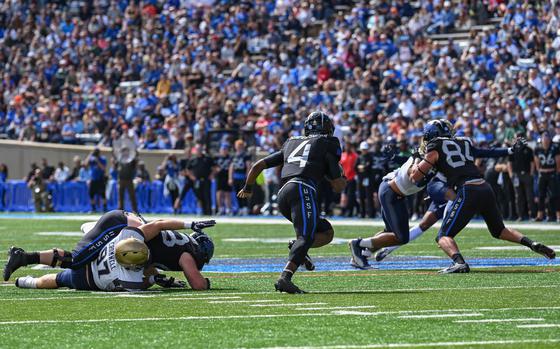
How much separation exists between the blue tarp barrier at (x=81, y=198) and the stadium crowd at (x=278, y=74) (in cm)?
64

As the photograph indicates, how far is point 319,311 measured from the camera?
9.20 meters

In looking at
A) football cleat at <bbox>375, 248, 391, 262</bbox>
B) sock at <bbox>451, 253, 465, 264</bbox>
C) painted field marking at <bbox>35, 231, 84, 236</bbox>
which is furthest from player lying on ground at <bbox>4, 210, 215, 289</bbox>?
painted field marking at <bbox>35, 231, 84, 236</bbox>

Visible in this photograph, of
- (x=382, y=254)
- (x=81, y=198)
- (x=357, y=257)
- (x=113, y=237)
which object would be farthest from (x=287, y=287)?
(x=81, y=198)

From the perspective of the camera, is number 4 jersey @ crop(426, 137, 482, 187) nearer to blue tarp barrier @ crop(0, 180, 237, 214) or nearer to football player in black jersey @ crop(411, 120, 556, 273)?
football player in black jersey @ crop(411, 120, 556, 273)

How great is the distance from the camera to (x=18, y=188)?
1385 inches

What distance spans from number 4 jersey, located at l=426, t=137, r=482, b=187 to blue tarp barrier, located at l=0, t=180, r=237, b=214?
1730 centimetres

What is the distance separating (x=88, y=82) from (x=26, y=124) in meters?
2.22

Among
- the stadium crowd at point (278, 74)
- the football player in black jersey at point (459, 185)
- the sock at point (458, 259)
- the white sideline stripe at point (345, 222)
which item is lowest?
the white sideline stripe at point (345, 222)

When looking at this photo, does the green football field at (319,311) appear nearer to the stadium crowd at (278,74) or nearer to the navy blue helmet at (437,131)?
the navy blue helmet at (437,131)

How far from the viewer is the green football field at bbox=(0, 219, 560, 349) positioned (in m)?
7.61

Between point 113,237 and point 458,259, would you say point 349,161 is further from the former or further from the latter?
point 113,237

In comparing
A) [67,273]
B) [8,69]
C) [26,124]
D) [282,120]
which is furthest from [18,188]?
[67,273]

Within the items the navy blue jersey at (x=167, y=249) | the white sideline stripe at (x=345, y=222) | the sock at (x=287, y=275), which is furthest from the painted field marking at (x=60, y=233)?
the sock at (x=287, y=275)

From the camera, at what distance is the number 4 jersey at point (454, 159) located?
13.1m
